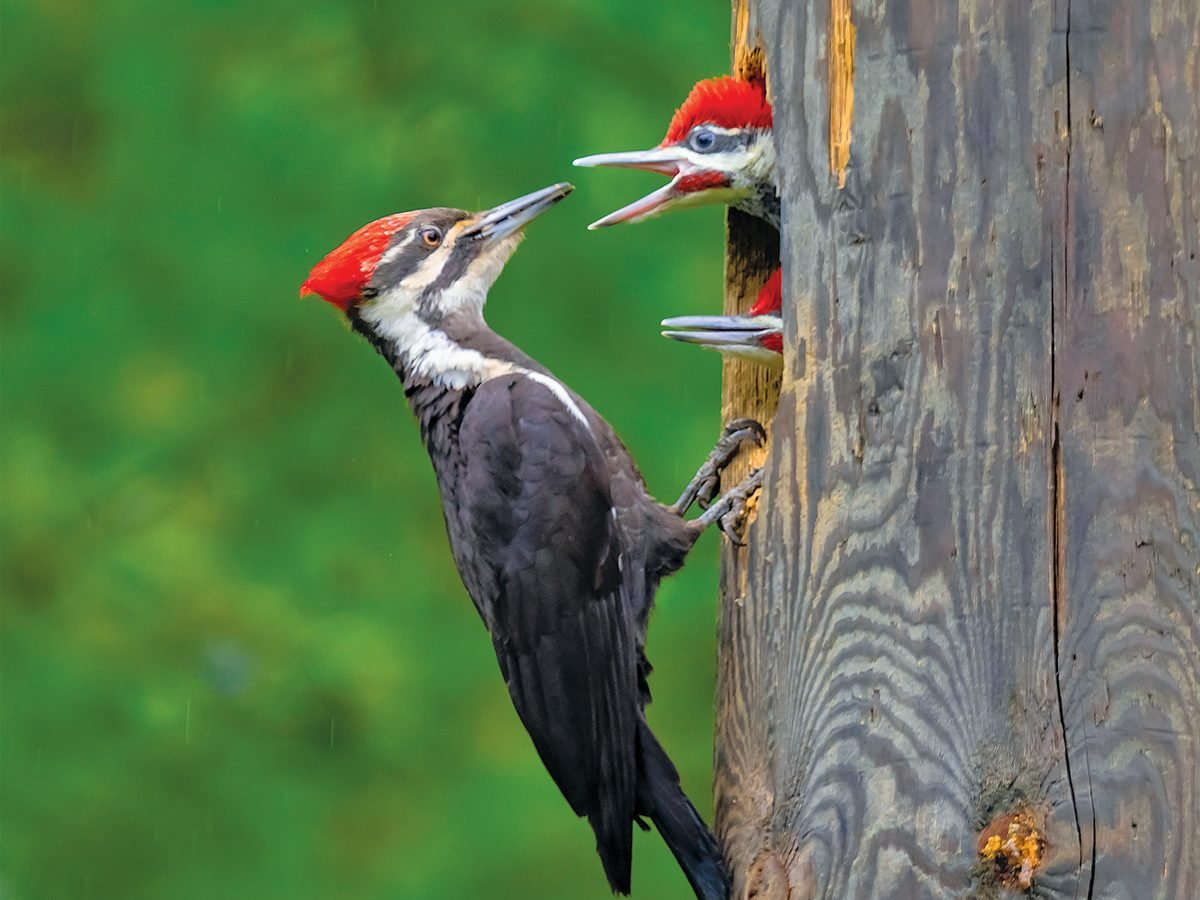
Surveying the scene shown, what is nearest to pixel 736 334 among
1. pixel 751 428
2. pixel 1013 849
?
pixel 751 428

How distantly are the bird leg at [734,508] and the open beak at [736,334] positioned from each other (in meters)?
0.21

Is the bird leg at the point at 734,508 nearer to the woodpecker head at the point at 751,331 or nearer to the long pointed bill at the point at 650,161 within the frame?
the woodpecker head at the point at 751,331

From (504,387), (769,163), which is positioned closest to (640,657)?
(504,387)

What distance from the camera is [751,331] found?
306 centimetres

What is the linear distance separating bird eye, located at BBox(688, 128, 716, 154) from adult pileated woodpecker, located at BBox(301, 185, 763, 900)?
14.1 inches

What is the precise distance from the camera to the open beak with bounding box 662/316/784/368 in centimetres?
305

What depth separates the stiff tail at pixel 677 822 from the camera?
2.72 m

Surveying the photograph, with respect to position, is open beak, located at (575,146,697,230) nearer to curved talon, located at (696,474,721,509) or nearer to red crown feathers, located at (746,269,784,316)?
red crown feathers, located at (746,269,784,316)

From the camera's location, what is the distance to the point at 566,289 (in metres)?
5.94

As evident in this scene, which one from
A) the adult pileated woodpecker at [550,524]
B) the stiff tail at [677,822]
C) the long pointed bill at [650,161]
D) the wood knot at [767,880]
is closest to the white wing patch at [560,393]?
the adult pileated woodpecker at [550,524]

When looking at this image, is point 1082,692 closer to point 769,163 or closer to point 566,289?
point 769,163

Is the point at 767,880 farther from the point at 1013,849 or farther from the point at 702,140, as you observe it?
the point at 702,140

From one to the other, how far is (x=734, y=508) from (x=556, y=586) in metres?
0.44

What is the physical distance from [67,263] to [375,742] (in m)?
2.03
